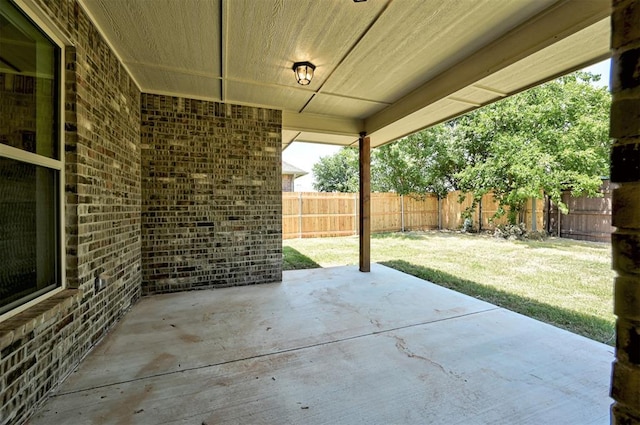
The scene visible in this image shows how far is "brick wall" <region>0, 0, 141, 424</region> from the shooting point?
1759mm

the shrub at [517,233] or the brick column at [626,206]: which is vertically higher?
the brick column at [626,206]

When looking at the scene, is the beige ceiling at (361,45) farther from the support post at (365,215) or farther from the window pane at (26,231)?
the window pane at (26,231)

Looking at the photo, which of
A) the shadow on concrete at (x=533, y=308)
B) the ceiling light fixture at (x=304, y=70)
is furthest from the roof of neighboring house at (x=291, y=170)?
the ceiling light fixture at (x=304, y=70)

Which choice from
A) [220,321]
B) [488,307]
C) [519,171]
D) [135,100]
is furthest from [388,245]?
[135,100]

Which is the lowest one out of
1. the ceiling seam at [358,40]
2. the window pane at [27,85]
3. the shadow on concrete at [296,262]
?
the shadow on concrete at [296,262]

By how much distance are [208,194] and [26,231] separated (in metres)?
2.61

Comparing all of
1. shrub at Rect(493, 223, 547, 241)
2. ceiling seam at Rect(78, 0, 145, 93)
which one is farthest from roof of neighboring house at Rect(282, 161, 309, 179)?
ceiling seam at Rect(78, 0, 145, 93)

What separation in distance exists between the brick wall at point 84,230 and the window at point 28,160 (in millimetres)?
107

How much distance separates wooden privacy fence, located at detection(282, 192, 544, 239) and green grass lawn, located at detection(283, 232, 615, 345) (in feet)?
2.48

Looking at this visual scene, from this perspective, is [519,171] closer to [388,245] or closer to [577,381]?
[388,245]

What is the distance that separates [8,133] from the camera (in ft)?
5.73

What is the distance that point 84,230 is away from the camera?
8.03ft

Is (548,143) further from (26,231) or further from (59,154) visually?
(26,231)

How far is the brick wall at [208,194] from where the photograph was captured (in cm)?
423
